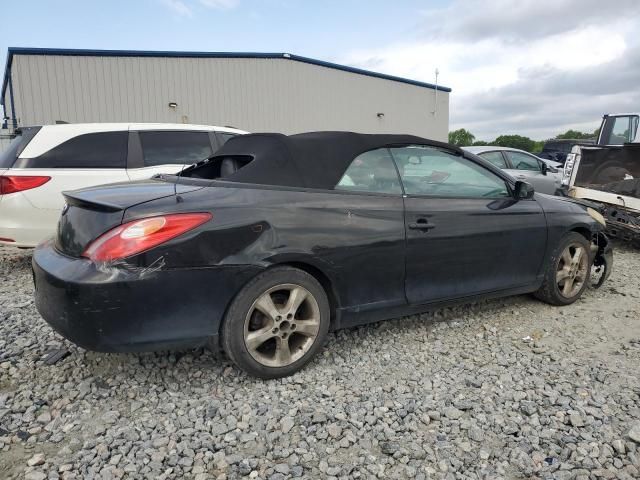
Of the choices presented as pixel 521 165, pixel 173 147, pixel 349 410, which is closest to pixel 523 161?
pixel 521 165

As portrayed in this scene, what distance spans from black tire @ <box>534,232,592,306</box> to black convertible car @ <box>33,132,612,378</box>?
1.01 ft

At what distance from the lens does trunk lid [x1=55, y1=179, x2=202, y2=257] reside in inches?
98.5

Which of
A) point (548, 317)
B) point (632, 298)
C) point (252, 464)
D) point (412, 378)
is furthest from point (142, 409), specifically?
point (632, 298)

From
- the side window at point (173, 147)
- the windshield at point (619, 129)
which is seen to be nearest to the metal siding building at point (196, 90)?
the side window at point (173, 147)

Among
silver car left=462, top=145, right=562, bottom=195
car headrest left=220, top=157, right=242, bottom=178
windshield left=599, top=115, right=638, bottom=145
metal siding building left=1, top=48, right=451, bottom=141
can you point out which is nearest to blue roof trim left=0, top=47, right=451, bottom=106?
metal siding building left=1, top=48, right=451, bottom=141

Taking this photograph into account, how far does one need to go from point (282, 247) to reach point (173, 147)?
368 cm

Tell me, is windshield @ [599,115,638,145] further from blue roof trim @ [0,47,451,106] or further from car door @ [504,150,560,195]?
blue roof trim @ [0,47,451,106]

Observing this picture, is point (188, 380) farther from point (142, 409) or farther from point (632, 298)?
point (632, 298)

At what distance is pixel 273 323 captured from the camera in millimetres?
2736

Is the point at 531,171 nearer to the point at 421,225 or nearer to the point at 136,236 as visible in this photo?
the point at 421,225

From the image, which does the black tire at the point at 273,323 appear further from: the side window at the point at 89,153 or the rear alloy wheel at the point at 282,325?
the side window at the point at 89,153

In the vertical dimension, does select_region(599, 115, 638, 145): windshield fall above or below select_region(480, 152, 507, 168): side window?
above

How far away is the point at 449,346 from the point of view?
11.1 ft

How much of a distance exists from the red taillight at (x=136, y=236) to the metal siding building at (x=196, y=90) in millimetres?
14461
